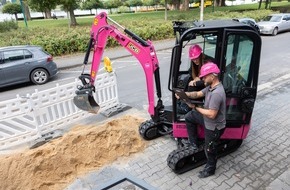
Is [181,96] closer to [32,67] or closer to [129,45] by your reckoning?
[129,45]

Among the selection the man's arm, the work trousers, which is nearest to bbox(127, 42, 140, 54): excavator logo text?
the man's arm

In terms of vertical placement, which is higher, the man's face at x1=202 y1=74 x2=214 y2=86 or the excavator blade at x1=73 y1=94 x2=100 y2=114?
the man's face at x1=202 y1=74 x2=214 y2=86

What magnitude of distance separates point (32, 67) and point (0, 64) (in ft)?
3.80

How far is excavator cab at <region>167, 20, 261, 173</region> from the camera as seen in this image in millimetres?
3699

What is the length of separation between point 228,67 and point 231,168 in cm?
175

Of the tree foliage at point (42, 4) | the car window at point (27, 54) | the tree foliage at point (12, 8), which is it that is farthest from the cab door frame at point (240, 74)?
the tree foliage at point (12, 8)

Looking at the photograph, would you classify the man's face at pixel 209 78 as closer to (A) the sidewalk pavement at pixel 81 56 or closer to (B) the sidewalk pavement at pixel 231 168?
(B) the sidewalk pavement at pixel 231 168

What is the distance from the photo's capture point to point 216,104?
3.41m

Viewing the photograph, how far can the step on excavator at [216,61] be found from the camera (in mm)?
3732

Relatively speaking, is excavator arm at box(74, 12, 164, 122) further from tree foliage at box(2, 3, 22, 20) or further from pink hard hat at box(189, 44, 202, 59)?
tree foliage at box(2, 3, 22, 20)

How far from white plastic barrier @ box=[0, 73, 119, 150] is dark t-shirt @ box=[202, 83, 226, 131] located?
356 cm

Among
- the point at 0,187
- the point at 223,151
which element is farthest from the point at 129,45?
the point at 0,187

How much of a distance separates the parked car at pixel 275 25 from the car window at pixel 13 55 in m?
17.9

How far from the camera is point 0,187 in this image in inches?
153
